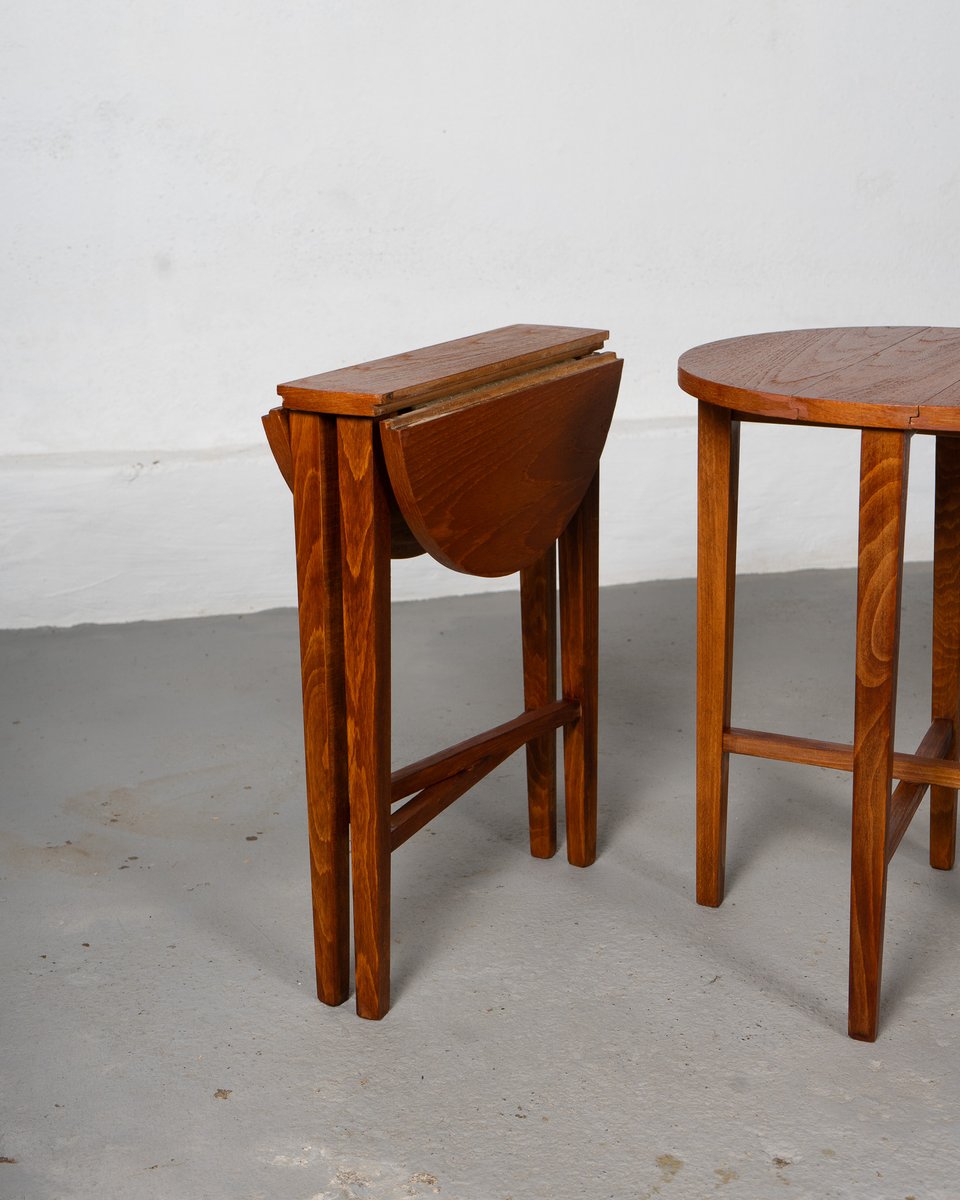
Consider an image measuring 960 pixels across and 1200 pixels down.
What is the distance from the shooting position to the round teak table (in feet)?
5.92

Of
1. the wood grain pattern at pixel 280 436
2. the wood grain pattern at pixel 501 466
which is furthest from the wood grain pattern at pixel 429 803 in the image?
the wood grain pattern at pixel 280 436

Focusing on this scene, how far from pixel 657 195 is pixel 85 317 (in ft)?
5.96

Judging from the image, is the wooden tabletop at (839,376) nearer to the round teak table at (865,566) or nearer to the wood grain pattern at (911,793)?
the round teak table at (865,566)

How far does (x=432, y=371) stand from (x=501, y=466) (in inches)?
7.0

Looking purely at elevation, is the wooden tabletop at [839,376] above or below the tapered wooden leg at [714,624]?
above

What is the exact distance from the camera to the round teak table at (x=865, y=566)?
1805 millimetres

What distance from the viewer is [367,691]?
1.93 meters

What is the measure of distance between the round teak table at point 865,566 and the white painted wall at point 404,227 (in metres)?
1.98

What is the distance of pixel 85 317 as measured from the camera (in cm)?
401

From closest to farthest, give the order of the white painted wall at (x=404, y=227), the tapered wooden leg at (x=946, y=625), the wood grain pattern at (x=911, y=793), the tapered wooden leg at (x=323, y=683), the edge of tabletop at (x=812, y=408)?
the edge of tabletop at (x=812, y=408)
the tapered wooden leg at (x=323, y=683)
the wood grain pattern at (x=911, y=793)
the tapered wooden leg at (x=946, y=625)
the white painted wall at (x=404, y=227)

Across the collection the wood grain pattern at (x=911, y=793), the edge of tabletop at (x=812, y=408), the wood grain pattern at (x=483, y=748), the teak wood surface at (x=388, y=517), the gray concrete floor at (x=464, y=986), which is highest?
the edge of tabletop at (x=812, y=408)

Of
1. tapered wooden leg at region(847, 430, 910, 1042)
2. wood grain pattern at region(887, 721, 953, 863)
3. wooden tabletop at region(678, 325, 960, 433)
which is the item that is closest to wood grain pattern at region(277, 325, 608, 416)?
wooden tabletop at region(678, 325, 960, 433)

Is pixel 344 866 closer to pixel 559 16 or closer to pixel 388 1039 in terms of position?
pixel 388 1039

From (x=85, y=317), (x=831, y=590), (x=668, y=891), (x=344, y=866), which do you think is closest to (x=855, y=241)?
(x=831, y=590)
